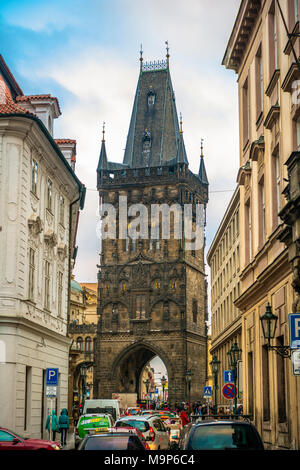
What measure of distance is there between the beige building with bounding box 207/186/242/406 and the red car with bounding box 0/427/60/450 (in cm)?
3106

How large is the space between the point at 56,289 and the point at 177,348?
5147 centimetres

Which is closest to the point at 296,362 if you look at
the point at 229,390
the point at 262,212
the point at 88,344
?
the point at 262,212

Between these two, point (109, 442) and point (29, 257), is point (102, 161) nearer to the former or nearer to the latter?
point (29, 257)

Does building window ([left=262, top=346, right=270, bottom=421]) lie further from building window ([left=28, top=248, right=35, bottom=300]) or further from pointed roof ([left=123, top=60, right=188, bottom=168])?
pointed roof ([left=123, top=60, right=188, bottom=168])

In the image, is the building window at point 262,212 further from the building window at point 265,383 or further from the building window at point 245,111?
the building window at point 245,111

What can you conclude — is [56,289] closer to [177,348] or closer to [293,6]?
[293,6]

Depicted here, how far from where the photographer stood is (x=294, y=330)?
43.1 feet

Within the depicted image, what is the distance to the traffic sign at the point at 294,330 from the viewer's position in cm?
1291

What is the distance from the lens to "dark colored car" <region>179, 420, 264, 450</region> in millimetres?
12031

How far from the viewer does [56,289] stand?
33562 mm

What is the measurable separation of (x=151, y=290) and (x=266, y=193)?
62.9 meters
